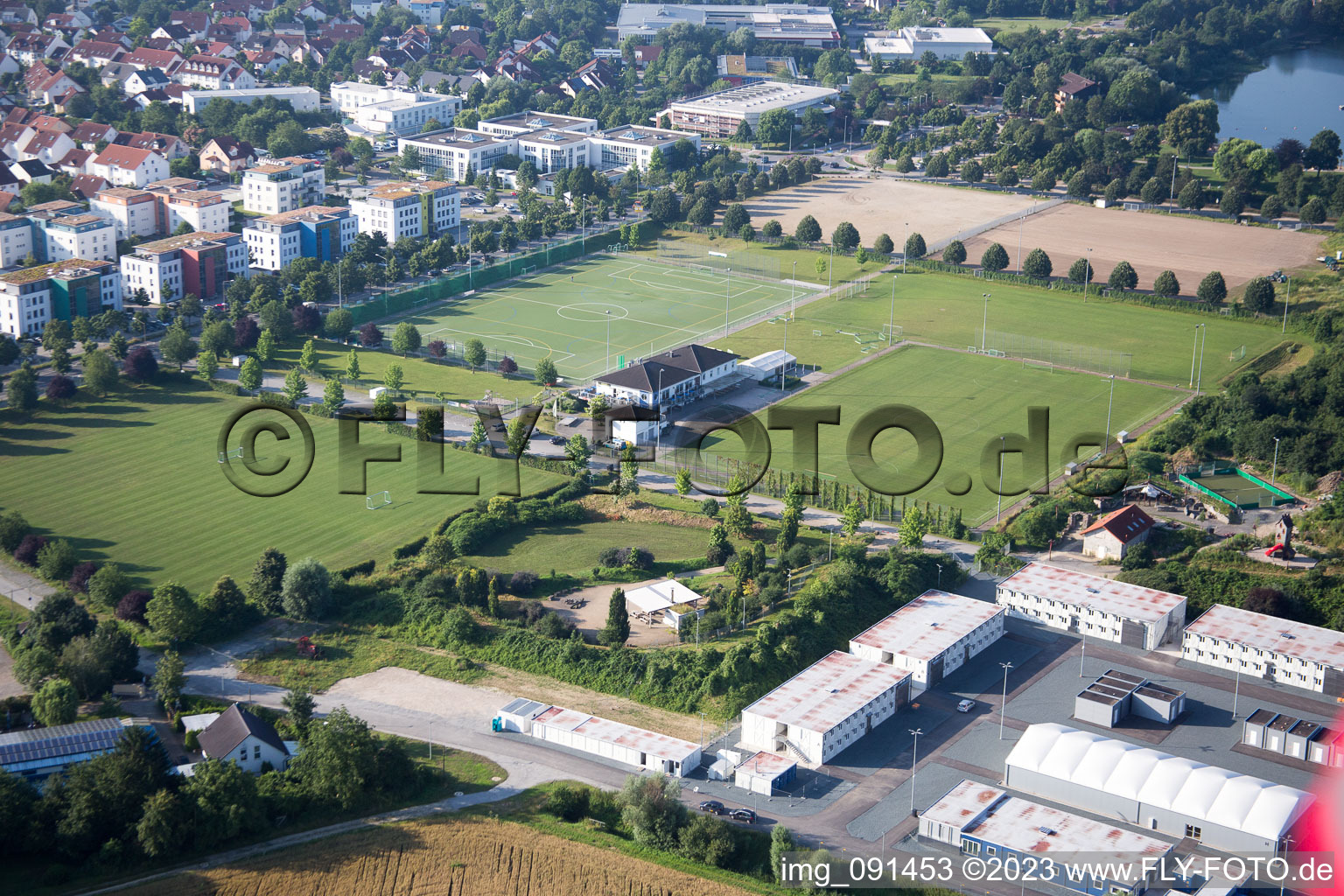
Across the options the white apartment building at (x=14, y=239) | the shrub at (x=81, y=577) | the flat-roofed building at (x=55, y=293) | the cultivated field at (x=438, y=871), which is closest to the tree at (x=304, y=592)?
the shrub at (x=81, y=577)

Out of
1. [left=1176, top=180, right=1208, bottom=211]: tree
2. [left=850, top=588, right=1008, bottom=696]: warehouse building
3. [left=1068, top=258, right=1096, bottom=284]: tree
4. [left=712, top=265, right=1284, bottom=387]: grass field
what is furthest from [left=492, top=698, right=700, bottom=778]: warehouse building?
[left=1176, top=180, right=1208, bottom=211]: tree

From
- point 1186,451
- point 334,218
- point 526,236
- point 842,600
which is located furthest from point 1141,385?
point 334,218

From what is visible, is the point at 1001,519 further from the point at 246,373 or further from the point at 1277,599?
the point at 246,373

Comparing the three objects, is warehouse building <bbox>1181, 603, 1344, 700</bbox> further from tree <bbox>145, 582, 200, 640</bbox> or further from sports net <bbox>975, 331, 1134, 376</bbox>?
tree <bbox>145, 582, 200, 640</bbox>

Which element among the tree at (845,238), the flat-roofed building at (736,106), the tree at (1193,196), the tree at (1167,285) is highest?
the flat-roofed building at (736,106)

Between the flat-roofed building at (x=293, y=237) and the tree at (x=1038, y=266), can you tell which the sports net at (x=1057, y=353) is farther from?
the flat-roofed building at (x=293, y=237)

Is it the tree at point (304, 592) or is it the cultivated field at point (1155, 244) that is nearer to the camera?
the tree at point (304, 592)

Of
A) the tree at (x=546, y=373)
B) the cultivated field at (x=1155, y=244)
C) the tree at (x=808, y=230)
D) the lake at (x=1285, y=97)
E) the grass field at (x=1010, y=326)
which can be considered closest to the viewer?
the tree at (x=546, y=373)
